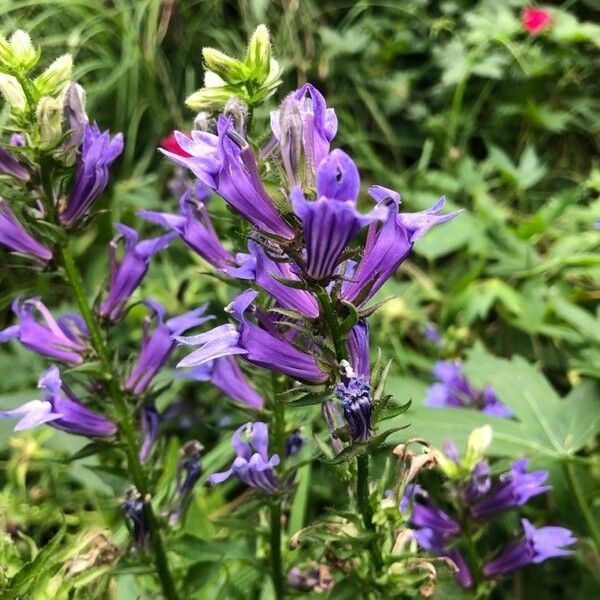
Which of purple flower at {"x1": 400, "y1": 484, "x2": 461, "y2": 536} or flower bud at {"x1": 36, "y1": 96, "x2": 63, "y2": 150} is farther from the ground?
flower bud at {"x1": 36, "y1": 96, "x2": 63, "y2": 150}

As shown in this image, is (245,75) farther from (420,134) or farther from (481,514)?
(420,134)

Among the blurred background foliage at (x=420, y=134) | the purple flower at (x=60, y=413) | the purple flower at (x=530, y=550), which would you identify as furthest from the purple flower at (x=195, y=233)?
the blurred background foliage at (x=420, y=134)

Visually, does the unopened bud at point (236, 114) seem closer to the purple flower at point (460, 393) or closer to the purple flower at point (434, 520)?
the purple flower at point (434, 520)

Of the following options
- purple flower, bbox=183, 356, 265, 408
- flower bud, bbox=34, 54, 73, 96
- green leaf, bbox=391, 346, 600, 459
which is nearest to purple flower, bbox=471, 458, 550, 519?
green leaf, bbox=391, 346, 600, 459

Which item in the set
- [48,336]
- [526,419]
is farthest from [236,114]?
[526,419]

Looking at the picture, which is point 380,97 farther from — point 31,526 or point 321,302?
point 321,302

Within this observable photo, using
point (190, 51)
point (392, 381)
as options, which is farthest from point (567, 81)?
point (392, 381)

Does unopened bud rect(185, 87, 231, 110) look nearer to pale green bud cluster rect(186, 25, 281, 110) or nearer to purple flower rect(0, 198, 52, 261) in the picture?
pale green bud cluster rect(186, 25, 281, 110)
